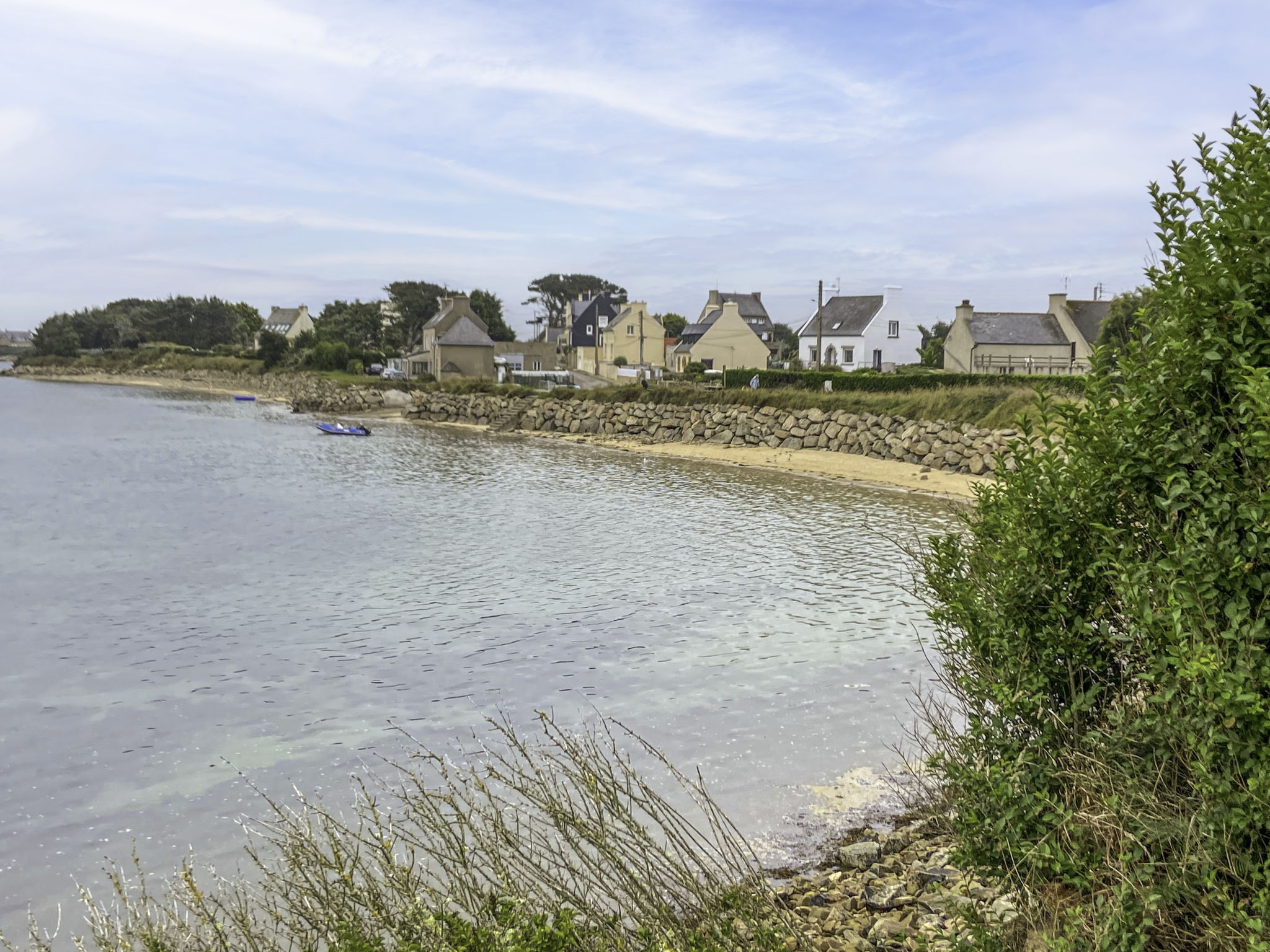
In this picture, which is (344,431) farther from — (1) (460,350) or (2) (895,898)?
(2) (895,898)

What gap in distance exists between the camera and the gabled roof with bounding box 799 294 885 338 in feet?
231

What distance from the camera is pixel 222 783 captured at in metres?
10.3

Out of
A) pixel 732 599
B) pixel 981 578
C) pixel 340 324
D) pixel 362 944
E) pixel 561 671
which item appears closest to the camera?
pixel 362 944

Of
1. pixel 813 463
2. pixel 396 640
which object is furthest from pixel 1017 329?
pixel 396 640

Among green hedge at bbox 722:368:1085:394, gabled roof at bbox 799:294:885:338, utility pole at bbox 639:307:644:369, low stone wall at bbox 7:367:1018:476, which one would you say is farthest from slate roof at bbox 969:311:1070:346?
utility pole at bbox 639:307:644:369

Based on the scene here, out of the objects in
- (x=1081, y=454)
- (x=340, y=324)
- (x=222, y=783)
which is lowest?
(x=222, y=783)

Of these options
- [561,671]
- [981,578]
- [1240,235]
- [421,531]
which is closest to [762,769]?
[561,671]

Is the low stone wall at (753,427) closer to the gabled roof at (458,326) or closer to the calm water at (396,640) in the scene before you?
the calm water at (396,640)

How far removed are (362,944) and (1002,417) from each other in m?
34.8

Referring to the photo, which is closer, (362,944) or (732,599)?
(362,944)

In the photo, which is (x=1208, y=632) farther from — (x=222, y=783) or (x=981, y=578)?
(x=222, y=783)

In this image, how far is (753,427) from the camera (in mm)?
46094

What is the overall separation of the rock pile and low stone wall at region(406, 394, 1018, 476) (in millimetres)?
19261

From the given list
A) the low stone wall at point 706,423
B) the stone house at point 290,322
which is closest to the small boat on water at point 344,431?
the low stone wall at point 706,423
